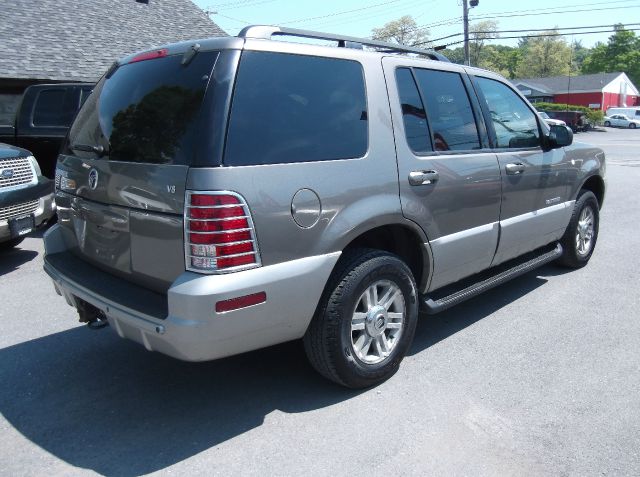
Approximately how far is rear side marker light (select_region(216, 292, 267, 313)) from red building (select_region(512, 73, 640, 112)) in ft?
208

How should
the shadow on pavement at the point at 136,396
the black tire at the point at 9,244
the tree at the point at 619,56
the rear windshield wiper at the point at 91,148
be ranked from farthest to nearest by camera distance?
the tree at the point at 619,56, the black tire at the point at 9,244, the rear windshield wiper at the point at 91,148, the shadow on pavement at the point at 136,396

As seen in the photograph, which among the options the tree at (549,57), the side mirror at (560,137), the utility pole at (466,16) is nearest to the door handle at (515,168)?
the side mirror at (560,137)

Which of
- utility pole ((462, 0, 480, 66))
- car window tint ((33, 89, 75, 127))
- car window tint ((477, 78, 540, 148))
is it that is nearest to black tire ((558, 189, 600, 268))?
car window tint ((477, 78, 540, 148))

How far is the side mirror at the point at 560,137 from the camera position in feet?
16.1

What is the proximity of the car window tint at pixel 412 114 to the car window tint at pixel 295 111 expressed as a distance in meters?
0.36

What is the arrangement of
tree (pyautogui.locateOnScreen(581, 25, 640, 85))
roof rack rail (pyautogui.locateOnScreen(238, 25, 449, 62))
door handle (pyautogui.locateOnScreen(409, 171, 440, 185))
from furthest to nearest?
tree (pyautogui.locateOnScreen(581, 25, 640, 85))
door handle (pyautogui.locateOnScreen(409, 171, 440, 185))
roof rack rail (pyautogui.locateOnScreen(238, 25, 449, 62))

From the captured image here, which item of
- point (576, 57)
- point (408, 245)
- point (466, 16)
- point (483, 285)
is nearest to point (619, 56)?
point (576, 57)

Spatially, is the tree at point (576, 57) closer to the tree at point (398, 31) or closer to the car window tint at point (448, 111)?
the tree at point (398, 31)

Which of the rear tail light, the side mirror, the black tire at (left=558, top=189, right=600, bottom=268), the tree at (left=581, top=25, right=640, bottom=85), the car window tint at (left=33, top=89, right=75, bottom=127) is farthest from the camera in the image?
the tree at (left=581, top=25, right=640, bottom=85)

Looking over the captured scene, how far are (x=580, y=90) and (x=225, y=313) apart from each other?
7035 cm

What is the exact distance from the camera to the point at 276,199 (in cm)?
281

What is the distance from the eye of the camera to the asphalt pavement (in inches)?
111

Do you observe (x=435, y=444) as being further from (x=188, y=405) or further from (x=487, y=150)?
(x=487, y=150)

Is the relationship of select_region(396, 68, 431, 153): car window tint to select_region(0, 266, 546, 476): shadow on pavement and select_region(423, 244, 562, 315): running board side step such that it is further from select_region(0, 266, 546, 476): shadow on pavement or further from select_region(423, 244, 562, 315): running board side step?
select_region(0, 266, 546, 476): shadow on pavement
